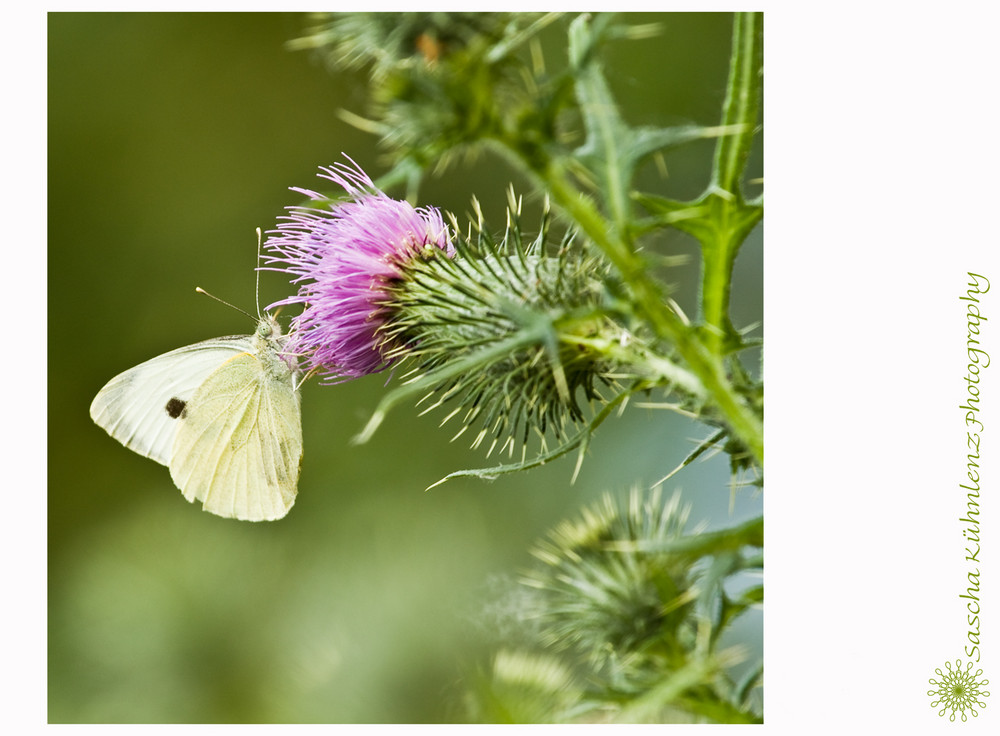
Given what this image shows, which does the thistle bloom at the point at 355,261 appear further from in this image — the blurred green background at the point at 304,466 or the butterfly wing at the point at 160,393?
the butterfly wing at the point at 160,393

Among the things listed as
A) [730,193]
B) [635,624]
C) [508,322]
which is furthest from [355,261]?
[635,624]

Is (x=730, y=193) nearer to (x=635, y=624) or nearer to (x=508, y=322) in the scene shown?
(x=508, y=322)

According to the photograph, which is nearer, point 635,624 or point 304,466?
point 635,624
